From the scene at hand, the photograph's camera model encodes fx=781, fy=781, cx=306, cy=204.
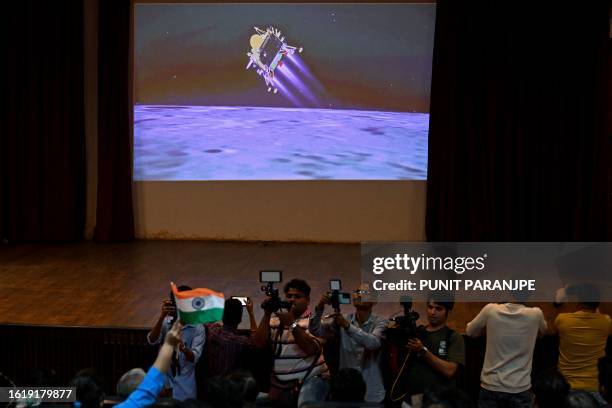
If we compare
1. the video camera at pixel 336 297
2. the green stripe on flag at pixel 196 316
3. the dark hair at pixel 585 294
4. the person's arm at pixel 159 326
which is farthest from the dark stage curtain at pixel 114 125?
the green stripe on flag at pixel 196 316

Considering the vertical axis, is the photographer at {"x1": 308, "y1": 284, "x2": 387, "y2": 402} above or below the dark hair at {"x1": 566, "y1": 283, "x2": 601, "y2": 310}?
below

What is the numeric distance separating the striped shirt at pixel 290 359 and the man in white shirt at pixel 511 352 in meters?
0.80

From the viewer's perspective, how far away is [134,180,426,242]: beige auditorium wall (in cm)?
841

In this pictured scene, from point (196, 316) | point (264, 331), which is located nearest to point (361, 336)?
point (264, 331)

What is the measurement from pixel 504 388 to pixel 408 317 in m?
0.58

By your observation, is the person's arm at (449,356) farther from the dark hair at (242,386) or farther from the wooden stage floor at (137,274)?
the wooden stage floor at (137,274)

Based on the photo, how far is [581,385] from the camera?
3777mm

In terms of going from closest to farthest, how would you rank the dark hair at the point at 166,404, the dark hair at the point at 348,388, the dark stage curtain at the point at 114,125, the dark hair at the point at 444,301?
1. the dark hair at the point at 166,404
2. the dark hair at the point at 348,388
3. the dark hair at the point at 444,301
4. the dark stage curtain at the point at 114,125

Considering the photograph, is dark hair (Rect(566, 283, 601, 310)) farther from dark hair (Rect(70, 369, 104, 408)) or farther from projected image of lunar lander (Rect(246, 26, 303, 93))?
projected image of lunar lander (Rect(246, 26, 303, 93))

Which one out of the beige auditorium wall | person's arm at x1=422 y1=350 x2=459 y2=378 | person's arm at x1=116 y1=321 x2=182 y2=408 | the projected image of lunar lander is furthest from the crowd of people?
the projected image of lunar lander

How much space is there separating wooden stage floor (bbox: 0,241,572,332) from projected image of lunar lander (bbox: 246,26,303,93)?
1817 mm

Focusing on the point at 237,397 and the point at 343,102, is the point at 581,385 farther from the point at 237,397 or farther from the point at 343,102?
the point at 343,102

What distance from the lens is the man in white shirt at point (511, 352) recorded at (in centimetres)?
366

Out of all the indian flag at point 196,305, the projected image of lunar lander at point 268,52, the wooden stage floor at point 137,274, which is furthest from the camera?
the projected image of lunar lander at point 268,52
